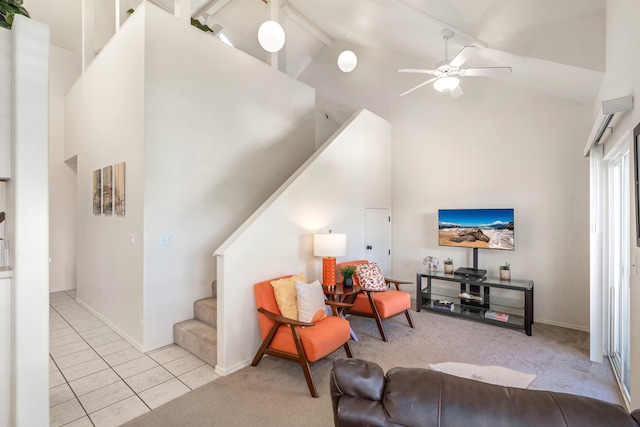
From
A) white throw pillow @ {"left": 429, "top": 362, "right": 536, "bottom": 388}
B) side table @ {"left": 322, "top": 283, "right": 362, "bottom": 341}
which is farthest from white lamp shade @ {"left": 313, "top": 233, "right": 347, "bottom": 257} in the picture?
white throw pillow @ {"left": 429, "top": 362, "right": 536, "bottom": 388}

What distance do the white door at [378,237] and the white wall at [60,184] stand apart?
526cm

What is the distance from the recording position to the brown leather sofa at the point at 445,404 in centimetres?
80

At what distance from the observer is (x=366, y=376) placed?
977 millimetres

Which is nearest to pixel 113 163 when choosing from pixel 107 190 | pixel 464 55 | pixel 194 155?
pixel 107 190

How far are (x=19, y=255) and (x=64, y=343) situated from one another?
2.44 meters

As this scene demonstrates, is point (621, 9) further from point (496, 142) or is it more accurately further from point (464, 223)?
point (464, 223)

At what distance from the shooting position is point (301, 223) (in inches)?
149

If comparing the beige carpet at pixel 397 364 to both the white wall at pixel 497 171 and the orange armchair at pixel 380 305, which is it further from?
the white wall at pixel 497 171

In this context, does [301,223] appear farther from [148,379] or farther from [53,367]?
[53,367]

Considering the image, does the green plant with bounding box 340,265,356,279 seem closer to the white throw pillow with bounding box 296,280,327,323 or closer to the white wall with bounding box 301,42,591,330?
the white throw pillow with bounding box 296,280,327,323

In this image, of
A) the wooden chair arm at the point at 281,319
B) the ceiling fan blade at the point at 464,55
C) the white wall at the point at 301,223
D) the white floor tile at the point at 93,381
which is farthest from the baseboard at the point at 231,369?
the ceiling fan blade at the point at 464,55

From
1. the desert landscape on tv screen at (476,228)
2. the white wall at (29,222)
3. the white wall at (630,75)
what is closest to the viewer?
the white wall at (29,222)

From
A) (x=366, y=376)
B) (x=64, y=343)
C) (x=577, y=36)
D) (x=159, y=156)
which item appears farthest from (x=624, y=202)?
(x=64, y=343)

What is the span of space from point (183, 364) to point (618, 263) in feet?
14.1
